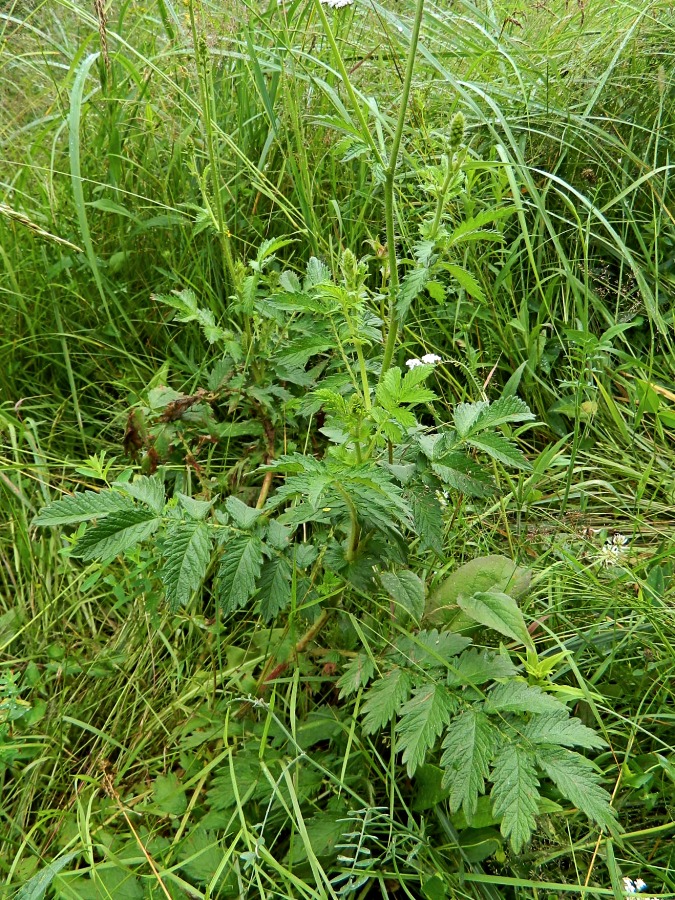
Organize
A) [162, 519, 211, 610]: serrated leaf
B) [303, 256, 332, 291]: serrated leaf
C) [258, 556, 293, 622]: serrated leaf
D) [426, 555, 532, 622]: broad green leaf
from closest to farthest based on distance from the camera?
[162, 519, 211, 610]: serrated leaf → [258, 556, 293, 622]: serrated leaf → [426, 555, 532, 622]: broad green leaf → [303, 256, 332, 291]: serrated leaf

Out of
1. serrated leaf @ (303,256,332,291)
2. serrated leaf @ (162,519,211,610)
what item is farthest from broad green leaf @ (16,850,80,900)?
serrated leaf @ (303,256,332,291)

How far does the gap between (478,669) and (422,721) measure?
0.13 meters

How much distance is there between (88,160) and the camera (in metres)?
2.26

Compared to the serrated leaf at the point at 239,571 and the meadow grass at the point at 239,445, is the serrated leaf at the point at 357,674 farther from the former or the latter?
the serrated leaf at the point at 239,571

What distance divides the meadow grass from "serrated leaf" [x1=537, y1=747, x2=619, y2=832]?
0.13m

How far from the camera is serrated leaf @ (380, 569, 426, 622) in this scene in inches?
48.9

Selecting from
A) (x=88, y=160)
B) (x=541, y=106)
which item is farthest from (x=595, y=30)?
(x=88, y=160)

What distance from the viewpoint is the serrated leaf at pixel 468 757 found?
1040 mm

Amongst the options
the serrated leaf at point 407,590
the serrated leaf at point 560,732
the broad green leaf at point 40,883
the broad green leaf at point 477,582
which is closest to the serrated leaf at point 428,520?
the serrated leaf at point 407,590

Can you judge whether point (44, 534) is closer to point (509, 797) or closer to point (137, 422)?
point (137, 422)

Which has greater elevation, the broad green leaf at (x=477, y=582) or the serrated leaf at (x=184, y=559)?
the serrated leaf at (x=184, y=559)

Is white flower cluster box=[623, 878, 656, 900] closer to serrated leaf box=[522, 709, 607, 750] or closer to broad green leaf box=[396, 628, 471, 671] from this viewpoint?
serrated leaf box=[522, 709, 607, 750]

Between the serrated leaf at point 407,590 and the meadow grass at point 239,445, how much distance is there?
0.23 meters

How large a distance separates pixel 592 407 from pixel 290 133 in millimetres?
1213
